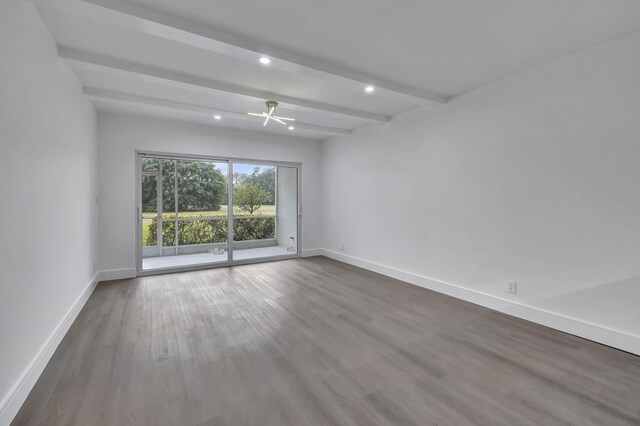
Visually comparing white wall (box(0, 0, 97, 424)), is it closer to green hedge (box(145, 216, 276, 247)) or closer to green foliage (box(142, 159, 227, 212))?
green foliage (box(142, 159, 227, 212))

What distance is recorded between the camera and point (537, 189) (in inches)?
119

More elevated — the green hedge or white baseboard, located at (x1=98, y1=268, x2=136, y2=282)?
the green hedge

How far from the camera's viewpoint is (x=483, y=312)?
334 cm

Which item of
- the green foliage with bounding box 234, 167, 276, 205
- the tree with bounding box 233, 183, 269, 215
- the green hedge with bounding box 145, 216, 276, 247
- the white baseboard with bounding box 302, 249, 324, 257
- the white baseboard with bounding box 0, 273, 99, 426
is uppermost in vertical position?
the green foliage with bounding box 234, 167, 276, 205

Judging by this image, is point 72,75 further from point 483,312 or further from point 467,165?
point 483,312

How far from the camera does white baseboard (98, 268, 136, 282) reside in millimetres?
4523

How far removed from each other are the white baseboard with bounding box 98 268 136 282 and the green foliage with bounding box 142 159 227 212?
1.38 metres

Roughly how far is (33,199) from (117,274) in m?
3.05

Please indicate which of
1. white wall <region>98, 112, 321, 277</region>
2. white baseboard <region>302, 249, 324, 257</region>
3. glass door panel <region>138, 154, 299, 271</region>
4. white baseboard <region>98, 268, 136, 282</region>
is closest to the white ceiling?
white wall <region>98, 112, 321, 277</region>

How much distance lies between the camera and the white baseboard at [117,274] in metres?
4.52

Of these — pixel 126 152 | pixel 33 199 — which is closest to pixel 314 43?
pixel 33 199

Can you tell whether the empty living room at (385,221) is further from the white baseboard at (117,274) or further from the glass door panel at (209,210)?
the glass door panel at (209,210)

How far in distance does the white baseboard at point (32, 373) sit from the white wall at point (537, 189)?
4230 millimetres

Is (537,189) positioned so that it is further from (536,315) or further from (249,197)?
(249,197)
